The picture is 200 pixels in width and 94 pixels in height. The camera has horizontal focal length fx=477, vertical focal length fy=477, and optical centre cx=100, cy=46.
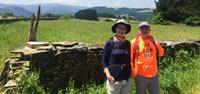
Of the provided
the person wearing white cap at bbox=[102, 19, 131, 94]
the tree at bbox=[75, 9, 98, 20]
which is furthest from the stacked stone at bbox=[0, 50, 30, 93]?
the tree at bbox=[75, 9, 98, 20]

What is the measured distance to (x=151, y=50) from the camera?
7.70 m

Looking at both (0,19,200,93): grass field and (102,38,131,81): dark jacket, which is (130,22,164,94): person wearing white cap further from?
(0,19,200,93): grass field

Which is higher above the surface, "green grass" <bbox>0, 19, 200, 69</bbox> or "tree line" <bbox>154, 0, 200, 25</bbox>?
"green grass" <bbox>0, 19, 200, 69</bbox>

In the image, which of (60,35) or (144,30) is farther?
(60,35)

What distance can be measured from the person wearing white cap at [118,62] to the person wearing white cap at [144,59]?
28 cm

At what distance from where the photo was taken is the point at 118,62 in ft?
24.0

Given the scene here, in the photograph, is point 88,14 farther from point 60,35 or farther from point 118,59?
point 118,59

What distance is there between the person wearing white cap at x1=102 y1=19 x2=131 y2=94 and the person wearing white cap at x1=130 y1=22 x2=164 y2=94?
0.93 ft

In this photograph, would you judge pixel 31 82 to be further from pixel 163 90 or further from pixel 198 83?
pixel 198 83

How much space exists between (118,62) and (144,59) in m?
0.55

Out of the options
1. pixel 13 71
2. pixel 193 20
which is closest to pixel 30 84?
pixel 13 71

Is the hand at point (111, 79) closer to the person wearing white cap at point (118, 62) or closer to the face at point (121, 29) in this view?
the person wearing white cap at point (118, 62)

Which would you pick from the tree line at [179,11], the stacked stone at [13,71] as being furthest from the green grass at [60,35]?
the tree line at [179,11]

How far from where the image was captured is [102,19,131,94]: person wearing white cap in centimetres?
730
